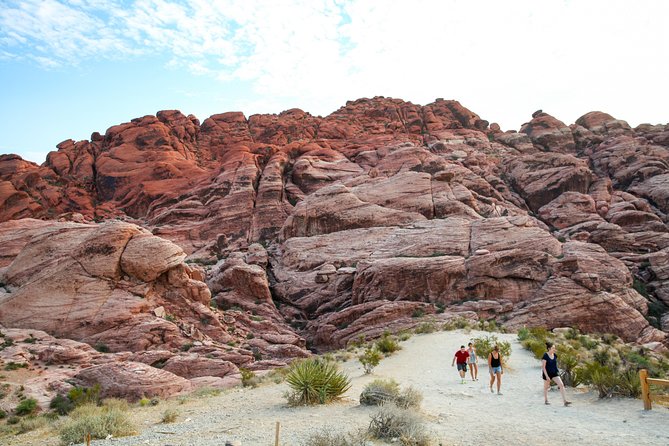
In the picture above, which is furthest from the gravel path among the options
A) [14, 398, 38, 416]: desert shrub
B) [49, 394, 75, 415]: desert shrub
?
[14, 398, 38, 416]: desert shrub

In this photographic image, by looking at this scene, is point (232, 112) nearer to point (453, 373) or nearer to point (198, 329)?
point (198, 329)

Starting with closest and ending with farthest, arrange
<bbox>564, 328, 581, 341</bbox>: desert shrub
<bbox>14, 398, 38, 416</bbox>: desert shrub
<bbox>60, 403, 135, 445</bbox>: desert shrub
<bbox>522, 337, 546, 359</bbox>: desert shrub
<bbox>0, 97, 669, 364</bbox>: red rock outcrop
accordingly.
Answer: <bbox>60, 403, 135, 445</bbox>: desert shrub
<bbox>14, 398, 38, 416</bbox>: desert shrub
<bbox>522, 337, 546, 359</bbox>: desert shrub
<bbox>564, 328, 581, 341</bbox>: desert shrub
<bbox>0, 97, 669, 364</bbox>: red rock outcrop

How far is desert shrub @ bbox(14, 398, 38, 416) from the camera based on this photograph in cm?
1680

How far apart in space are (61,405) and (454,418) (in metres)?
14.9

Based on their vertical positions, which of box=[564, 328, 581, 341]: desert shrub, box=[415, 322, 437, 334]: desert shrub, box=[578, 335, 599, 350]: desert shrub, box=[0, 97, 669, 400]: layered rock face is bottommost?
box=[415, 322, 437, 334]: desert shrub

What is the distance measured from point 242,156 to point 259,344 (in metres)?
35.0

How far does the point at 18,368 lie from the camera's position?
2011cm

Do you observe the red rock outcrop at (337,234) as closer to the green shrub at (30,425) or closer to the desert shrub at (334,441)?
the green shrub at (30,425)

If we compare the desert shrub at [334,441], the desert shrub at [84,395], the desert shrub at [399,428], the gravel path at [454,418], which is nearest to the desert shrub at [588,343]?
the gravel path at [454,418]

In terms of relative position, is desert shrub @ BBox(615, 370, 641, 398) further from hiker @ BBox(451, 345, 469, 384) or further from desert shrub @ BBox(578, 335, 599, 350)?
desert shrub @ BBox(578, 335, 599, 350)

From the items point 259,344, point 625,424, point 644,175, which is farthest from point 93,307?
point 644,175

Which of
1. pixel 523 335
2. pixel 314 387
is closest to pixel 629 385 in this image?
pixel 314 387

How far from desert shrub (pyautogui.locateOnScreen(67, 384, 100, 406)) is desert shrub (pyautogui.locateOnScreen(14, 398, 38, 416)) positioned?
1201 millimetres

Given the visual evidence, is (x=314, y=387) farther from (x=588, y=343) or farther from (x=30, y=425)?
(x=588, y=343)
